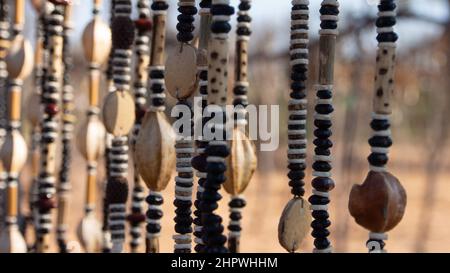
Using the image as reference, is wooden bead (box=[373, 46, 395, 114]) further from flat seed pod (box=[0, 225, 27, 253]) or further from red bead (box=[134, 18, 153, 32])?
flat seed pod (box=[0, 225, 27, 253])

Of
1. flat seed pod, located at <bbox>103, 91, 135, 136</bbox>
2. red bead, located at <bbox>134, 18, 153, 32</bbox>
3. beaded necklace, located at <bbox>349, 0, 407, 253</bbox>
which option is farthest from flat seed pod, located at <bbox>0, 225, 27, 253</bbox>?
beaded necklace, located at <bbox>349, 0, 407, 253</bbox>

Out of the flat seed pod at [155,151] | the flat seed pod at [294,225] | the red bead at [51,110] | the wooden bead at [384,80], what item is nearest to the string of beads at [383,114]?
the wooden bead at [384,80]

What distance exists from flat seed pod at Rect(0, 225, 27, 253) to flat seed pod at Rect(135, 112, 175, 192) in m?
0.42

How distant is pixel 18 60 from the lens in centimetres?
113

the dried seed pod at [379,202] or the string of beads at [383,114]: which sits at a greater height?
the string of beads at [383,114]

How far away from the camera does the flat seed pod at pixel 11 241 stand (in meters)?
1.11

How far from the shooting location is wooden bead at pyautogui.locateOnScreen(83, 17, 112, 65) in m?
1.12

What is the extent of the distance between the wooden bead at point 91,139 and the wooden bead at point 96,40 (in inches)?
5.2

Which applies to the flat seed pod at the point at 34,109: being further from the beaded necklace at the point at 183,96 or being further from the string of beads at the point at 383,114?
the string of beads at the point at 383,114

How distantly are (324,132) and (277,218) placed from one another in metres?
6.83
